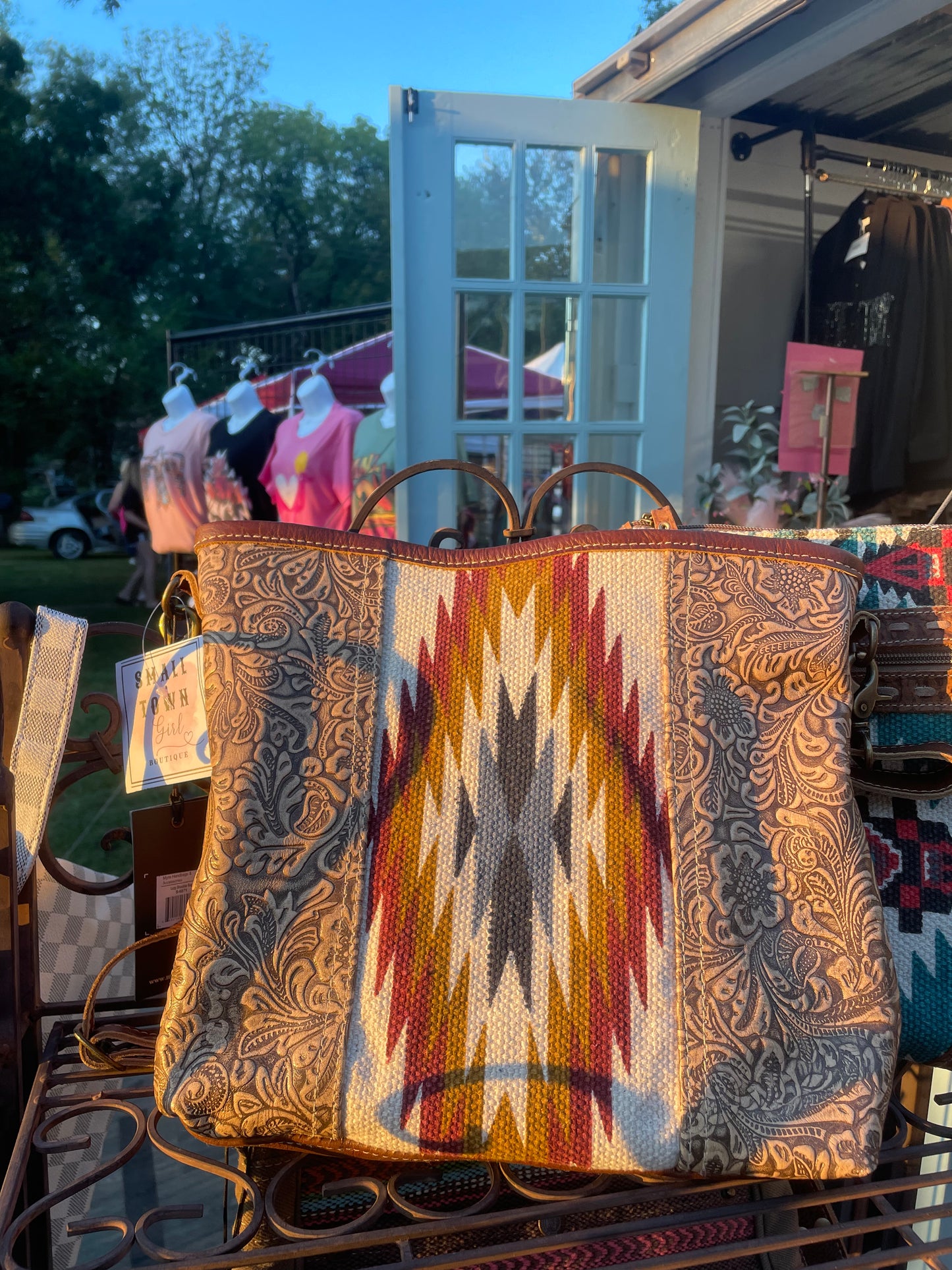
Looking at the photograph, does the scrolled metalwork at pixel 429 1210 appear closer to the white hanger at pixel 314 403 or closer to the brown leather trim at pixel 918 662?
the brown leather trim at pixel 918 662

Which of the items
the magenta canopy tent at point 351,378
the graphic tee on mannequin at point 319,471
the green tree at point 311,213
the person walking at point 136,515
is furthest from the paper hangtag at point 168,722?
the green tree at point 311,213

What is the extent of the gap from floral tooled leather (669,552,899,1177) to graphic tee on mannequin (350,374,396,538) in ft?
6.81

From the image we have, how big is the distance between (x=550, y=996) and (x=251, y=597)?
329 mm

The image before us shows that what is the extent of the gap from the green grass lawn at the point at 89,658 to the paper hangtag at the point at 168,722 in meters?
0.12

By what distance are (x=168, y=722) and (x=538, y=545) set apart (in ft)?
1.06

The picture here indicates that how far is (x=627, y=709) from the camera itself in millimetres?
551

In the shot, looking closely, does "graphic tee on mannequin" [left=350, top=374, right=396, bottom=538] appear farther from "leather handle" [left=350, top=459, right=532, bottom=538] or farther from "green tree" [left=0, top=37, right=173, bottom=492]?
"green tree" [left=0, top=37, right=173, bottom=492]

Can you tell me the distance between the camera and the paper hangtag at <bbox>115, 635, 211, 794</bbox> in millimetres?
625

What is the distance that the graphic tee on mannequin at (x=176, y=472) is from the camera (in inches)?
132

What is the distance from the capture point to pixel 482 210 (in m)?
2.03

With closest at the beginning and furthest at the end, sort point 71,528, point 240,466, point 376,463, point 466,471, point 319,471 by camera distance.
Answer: point 466,471
point 376,463
point 319,471
point 240,466
point 71,528

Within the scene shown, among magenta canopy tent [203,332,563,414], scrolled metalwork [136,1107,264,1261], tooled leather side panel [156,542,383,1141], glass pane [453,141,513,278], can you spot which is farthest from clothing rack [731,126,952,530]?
scrolled metalwork [136,1107,264,1261]

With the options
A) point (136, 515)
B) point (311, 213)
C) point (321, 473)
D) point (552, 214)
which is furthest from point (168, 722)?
point (311, 213)

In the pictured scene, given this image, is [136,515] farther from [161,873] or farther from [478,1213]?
[478,1213]
